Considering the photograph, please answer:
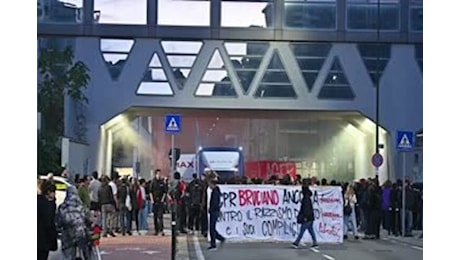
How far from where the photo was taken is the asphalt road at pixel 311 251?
65.4 feet

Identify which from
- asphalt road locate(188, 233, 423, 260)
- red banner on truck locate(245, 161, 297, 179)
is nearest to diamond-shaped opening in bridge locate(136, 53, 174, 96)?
red banner on truck locate(245, 161, 297, 179)

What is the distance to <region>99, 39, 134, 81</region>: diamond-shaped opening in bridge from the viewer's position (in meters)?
48.9

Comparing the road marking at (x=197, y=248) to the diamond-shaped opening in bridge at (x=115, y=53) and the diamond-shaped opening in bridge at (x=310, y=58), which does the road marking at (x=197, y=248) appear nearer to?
the diamond-shaped opening in bridge at (x=115, y=53)

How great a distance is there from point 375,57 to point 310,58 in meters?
3.68

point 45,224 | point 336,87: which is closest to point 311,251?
point 45,224

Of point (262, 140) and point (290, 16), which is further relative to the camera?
point (262, 140)

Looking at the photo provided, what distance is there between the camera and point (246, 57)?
49.5 m

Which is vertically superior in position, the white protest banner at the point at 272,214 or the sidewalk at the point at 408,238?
the white protest banner at the point at 272,214

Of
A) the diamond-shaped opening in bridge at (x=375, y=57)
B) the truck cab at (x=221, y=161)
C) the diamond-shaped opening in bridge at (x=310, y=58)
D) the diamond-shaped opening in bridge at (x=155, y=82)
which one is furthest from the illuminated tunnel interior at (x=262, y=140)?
the truck cab at (x=221, y=161)

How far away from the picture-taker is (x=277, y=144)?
73000 millimetres

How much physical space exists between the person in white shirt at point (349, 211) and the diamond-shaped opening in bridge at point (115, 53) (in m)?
24.8

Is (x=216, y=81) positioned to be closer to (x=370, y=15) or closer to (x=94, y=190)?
(x=370, y=15)
